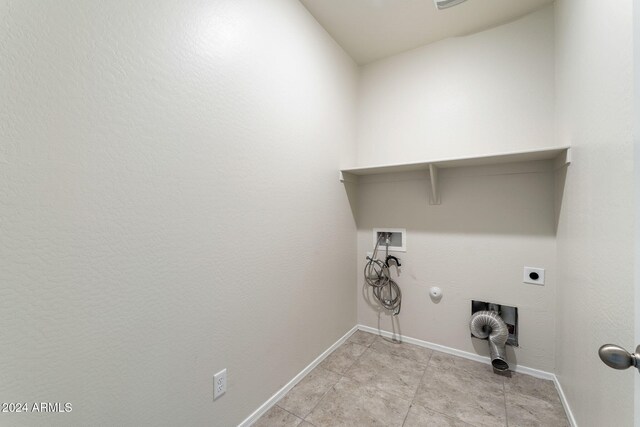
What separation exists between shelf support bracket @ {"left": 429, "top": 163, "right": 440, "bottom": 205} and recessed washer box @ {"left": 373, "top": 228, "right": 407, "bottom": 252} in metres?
0.36

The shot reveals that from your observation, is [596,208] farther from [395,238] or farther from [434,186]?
[395,238]

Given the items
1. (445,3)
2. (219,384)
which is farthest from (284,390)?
(445,3)

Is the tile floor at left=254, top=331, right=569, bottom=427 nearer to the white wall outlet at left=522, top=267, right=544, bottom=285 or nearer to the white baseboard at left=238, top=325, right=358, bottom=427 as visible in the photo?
the white baseboard at left=238, top=325, right=358, bottom=427

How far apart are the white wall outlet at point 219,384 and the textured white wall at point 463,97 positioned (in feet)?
6.81

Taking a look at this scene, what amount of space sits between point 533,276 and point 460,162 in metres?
0.99

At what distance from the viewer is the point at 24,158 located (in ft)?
2.35

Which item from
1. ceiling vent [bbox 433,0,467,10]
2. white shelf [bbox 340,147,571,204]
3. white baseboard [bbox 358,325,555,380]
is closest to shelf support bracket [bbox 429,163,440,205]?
white shelf [bbox 340,147,571,204]

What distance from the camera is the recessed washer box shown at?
2.33 meters

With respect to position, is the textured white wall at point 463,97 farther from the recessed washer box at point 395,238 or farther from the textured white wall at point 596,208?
the recessed washer box at point 395,238

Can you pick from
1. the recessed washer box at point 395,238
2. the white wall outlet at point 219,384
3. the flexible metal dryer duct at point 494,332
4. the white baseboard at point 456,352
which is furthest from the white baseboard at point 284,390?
the flexible metal dryer duct at point 494,332

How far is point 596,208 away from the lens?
108cm

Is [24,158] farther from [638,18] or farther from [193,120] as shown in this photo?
[638,18]

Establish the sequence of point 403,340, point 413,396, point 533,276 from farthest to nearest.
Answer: point 403,340
point 533,276
point 413,396

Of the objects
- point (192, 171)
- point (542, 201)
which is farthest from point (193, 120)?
point (542, 201)
